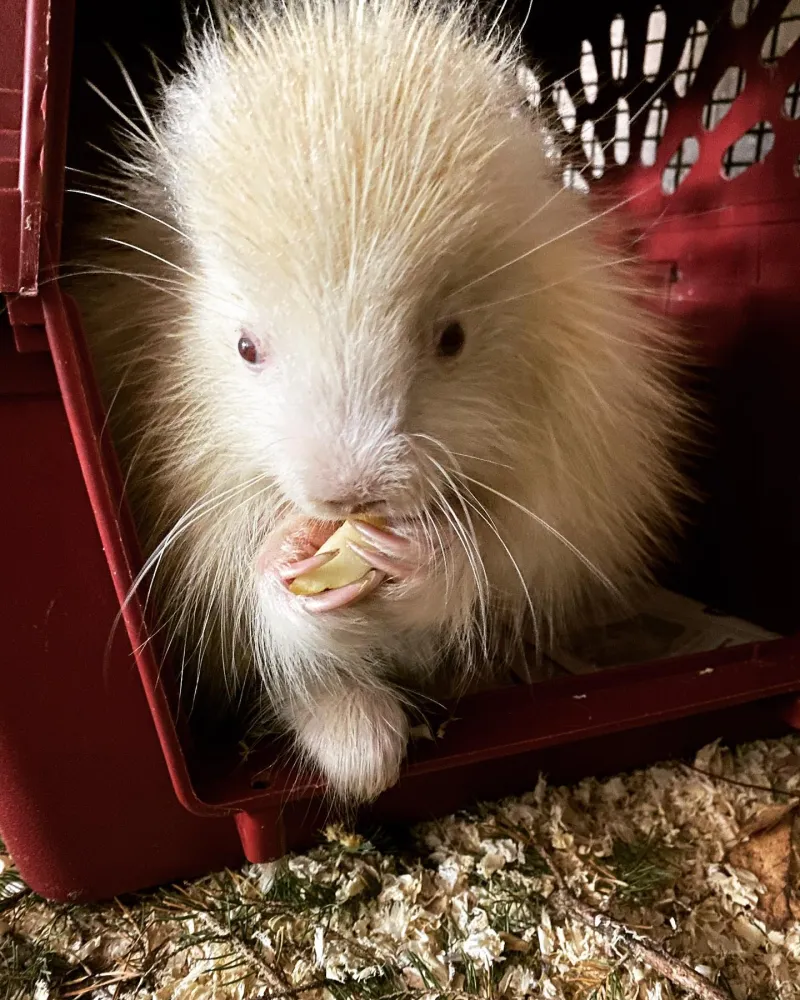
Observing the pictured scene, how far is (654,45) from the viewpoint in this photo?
188 centimetres

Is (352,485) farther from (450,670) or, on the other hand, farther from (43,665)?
(450,670)

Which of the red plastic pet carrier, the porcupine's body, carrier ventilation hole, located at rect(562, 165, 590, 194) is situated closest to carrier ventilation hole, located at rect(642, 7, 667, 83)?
the red plastic pet carrier

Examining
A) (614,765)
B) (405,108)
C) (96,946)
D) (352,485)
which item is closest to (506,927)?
(614,765)

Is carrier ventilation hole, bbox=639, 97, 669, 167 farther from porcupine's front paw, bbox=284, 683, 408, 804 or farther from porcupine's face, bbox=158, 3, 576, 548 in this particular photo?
porcupine's front paw, bbox=284, 683, 408, 804

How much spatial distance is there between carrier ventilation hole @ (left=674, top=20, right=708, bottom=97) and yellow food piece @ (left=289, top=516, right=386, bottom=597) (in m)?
1.45

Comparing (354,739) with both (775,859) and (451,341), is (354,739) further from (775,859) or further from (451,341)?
(775,859)

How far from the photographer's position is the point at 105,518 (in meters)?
0.85

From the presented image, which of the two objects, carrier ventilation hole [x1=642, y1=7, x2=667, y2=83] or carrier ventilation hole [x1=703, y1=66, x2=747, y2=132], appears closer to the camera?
carrier ventilation hole [x1=703, y1=66, x2=747, y2=132]

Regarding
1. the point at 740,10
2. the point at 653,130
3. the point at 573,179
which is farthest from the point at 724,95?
the point at 573,179

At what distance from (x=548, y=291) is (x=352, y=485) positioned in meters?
0.40

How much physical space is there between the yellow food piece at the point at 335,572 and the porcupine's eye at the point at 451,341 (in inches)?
9.9

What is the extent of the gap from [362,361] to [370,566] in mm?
299

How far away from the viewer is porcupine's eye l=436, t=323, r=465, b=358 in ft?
2.95

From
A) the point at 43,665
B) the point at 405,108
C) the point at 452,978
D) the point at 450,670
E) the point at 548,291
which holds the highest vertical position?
the point at 405,108
